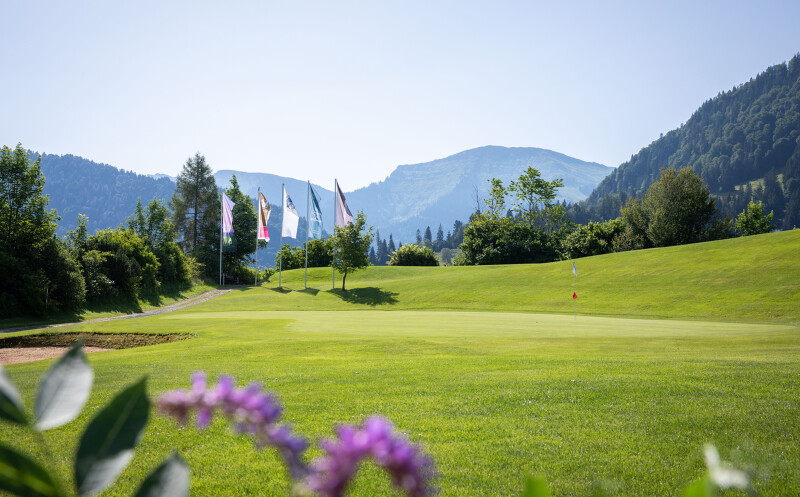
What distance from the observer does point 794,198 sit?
163875 millimetres

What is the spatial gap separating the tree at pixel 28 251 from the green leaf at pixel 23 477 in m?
31.9

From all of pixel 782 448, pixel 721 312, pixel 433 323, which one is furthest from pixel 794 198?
pixel 782 448

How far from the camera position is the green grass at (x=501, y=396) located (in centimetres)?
484

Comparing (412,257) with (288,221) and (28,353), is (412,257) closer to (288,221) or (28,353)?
(288,221)

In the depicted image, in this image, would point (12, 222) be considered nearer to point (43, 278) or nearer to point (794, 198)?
point (43, 278)

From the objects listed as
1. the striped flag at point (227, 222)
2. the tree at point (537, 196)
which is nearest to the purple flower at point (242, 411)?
the striped flag at point (227, 222)

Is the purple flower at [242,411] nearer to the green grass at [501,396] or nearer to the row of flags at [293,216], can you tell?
the green grass at [501,396]

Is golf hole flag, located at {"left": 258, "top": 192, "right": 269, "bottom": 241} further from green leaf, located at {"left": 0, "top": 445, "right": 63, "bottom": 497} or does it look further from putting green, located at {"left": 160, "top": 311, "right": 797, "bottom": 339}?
green leaf, located at {"left": 0, "top": 445, "right": 63, "bottom": 497}

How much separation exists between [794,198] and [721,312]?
183 metres

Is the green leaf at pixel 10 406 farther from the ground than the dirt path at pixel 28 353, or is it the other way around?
the green leaf at pixel 10 406

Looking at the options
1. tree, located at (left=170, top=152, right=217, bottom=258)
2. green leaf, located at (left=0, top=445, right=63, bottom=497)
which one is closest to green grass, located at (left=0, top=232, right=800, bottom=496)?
green leaf, located at (left=0, top=445, right=63, bottom=497)

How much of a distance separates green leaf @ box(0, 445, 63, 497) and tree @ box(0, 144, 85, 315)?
1256 inches

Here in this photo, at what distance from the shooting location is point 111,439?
0.57m

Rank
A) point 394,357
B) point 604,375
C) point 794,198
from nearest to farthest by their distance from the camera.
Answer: point 604,375, point 394,357, point 794,198
